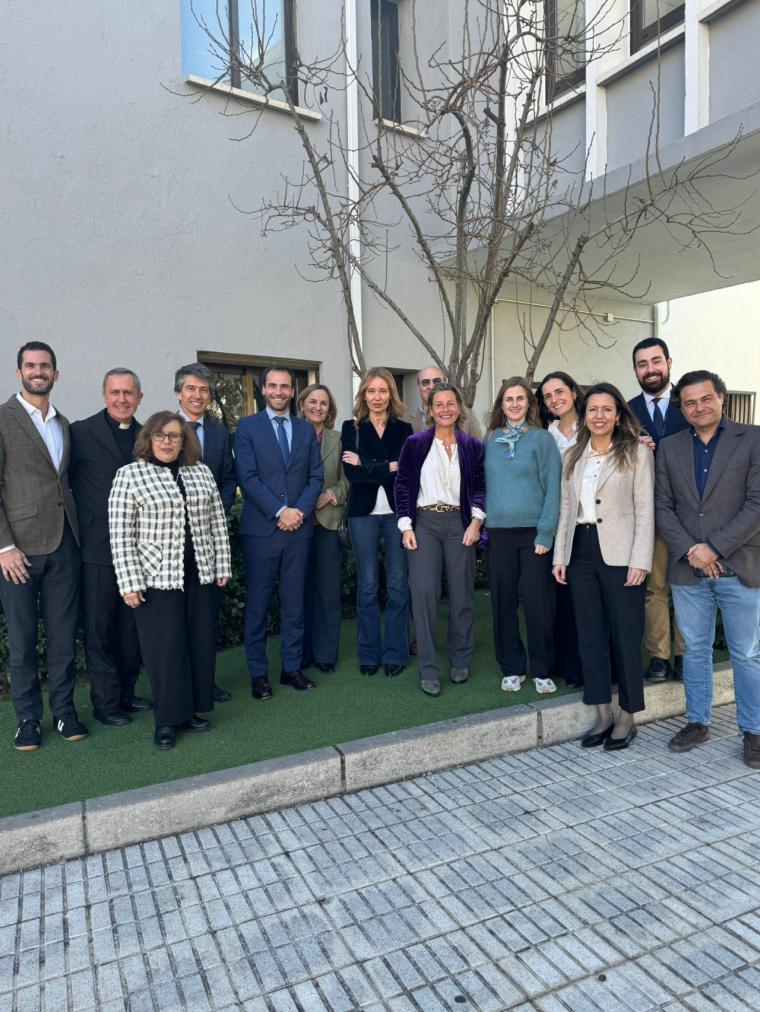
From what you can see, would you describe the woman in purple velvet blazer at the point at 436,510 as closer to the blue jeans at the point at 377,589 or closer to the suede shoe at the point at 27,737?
the blue jeans at the point at 377,589

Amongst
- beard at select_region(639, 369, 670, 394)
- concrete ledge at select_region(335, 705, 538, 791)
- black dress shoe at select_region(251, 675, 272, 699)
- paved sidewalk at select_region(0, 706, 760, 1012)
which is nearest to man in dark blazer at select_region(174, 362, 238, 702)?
black dress shoe at select_region(251, 675, 272, 699)

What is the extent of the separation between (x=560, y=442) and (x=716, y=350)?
950cm

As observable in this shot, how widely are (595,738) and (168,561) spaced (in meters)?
2.81

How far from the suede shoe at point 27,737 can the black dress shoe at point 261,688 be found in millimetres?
1306

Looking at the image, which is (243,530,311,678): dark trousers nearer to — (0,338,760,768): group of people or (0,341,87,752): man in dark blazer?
(0,338,760,768): group of people

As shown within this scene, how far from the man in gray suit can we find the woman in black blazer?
5.91ft

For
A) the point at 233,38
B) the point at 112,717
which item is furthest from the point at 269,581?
the point at 233,38

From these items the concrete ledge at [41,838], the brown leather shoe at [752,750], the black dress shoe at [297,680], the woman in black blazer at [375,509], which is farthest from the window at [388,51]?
the concrete ledge at [41,838]

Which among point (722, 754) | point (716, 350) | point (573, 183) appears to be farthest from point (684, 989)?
point (716, 350)

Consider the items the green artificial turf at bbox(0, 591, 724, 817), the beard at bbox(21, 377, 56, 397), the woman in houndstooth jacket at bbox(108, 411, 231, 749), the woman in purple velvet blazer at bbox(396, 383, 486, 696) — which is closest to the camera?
the green artificial turf at bbox(0, 591, 724, 817)

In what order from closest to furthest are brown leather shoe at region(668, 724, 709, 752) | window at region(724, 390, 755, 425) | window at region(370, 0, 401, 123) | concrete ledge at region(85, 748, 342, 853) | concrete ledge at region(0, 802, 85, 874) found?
concrete ledge at region(0, 802, 85, 874), concrete ledge at region(85, 748, 342, 853), brown leather shoe at region(668, 724, 709, 752), window at region(370, 0, 401, 123), window at region(724, 390, 755, 425)

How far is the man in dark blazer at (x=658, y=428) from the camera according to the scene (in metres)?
4.73

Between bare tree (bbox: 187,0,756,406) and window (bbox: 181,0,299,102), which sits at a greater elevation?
window (bbox: 181,0,299,102)

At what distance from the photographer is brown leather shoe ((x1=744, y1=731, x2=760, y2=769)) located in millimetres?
3998
